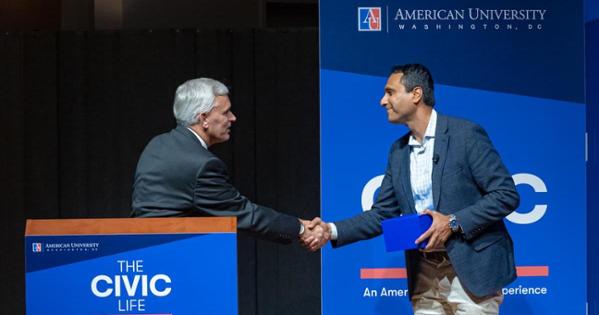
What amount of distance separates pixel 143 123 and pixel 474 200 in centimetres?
301

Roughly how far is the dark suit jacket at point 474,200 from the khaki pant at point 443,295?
0.23 ft

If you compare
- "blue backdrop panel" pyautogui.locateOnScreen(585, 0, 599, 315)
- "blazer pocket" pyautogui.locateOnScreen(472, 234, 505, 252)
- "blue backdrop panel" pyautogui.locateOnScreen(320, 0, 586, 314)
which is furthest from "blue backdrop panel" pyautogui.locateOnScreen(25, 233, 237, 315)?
"blue backdrop panel" pyautogui.locateOnScreen(585, 0, 599, 315)

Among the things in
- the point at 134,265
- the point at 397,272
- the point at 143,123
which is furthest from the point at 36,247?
the point at 143,123

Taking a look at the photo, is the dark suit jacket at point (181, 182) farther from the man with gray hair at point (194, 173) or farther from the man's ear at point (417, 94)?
the man's ear at point (417, 94)

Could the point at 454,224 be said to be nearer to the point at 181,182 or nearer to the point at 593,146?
the point at 181,182

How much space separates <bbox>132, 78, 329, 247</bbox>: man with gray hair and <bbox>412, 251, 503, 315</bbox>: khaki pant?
22.8 inches

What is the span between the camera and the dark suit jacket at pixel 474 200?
10.4 ft

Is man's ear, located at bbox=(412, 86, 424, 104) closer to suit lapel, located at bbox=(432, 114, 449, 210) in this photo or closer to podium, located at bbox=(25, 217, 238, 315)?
suit lapel, located at bbox=(432, 114, 449, 210)

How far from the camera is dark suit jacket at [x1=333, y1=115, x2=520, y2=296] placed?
316cm

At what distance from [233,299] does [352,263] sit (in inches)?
49.0

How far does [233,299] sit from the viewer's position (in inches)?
115

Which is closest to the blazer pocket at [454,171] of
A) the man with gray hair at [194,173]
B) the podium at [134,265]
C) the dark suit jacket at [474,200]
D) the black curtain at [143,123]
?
the dark suit jacket at [474,200]

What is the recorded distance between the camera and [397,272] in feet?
13.4

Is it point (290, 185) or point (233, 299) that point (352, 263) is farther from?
point (290, 185)
